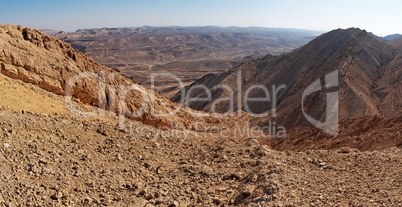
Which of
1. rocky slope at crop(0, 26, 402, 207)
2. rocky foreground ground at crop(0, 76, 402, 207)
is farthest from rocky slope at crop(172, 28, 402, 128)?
rocky foreground ground at crop(0, 76, 402, 207)

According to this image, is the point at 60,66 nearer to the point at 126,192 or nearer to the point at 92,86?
the point at 92,86

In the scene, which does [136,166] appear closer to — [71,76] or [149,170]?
[149,170]

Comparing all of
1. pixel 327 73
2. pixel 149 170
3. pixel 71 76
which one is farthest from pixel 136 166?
pixel 327 73

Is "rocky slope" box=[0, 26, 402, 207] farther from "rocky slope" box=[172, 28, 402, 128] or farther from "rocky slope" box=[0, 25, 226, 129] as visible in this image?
"rocky slope" box=[172, 28, 402, 128]

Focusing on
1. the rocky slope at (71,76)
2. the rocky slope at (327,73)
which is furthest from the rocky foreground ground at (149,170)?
the rocky slope at (327,73)

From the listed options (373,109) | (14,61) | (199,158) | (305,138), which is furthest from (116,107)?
(373,109)

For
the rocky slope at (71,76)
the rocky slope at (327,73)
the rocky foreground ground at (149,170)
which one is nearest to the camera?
the rocky foreground ground at (149,170)

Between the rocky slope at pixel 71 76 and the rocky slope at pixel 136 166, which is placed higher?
the rocky slope at pixel 71 76

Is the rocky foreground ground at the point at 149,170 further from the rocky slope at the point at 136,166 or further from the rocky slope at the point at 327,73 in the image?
the rocky slope at the point at 327,73
